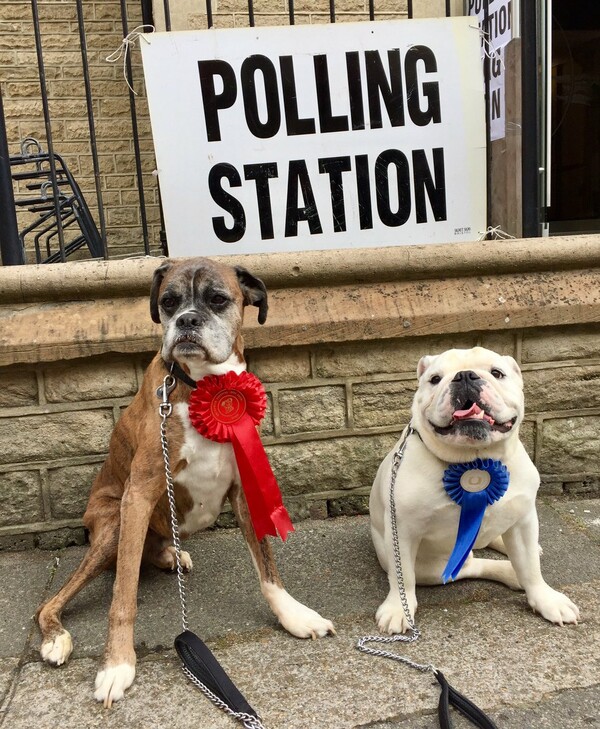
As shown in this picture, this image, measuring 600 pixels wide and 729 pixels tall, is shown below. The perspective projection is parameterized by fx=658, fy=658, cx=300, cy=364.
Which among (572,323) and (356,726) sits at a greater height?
(572,323)

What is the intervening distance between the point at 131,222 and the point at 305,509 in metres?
4.49

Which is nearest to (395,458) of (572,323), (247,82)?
→ (572,323)

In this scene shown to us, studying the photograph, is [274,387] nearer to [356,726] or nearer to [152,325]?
[152,325]

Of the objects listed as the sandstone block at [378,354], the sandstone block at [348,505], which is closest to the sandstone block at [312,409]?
the sandstone block at [378,354]

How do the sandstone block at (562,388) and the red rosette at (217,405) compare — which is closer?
the red rosette at (217,405)

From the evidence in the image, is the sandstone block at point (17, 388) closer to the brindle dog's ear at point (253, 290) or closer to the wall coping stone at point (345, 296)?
the wall coping stone at point (345, 296)

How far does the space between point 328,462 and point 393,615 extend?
3.85 feet

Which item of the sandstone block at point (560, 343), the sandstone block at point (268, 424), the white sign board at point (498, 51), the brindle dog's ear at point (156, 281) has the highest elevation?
the white sign board at point (498, 51)

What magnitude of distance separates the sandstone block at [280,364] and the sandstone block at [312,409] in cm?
9

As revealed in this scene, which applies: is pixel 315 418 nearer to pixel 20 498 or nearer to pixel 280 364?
pixel 280 364

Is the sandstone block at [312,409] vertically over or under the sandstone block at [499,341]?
under

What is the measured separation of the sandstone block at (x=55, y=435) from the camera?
11.0ft

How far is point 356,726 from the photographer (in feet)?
6.75

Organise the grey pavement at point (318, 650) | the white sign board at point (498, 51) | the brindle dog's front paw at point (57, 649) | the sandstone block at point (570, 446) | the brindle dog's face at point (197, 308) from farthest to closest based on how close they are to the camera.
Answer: the white sign board at point (498, 51) → the sandstone block at point (570, 446) → the brindle dog's front paw at point (57, 649) → the brindle dog's face at point (197, 308) → the grey pavement at point (318, 650)
